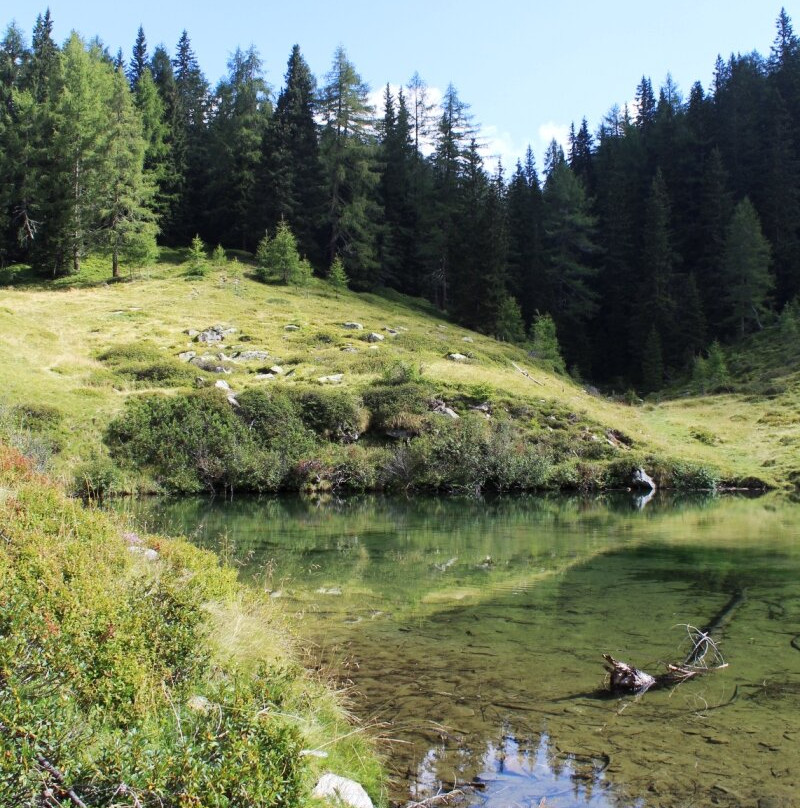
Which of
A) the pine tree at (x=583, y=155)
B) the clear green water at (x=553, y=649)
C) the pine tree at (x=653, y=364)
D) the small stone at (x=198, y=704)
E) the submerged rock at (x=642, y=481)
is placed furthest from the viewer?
the pine tree at (x=583, y=155)

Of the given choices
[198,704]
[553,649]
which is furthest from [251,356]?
[198,704]

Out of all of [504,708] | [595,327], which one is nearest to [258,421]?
[504,708]

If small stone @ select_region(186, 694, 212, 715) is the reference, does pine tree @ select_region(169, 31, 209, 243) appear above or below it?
above

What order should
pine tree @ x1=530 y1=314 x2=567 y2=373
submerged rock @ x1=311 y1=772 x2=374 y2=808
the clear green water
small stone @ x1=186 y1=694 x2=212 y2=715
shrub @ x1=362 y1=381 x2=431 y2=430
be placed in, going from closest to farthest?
submerged rock @ x1=311 y1=772 x2=374 y2=808 → small stone @ x1=186 y1=694 x2=212 y2=715 → the clear green water → shrub @ x1=362 y1=381 x2=431 y2=430 → pine tree @ x1=530 y1=314 x2=567 y2=373

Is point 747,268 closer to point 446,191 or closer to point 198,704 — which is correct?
point 446,191

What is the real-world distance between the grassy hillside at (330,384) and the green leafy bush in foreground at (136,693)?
1530cm

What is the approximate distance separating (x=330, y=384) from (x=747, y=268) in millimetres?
43691

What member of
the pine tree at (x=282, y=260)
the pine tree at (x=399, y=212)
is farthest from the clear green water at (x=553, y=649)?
the pine tree at (x=399, y=212)

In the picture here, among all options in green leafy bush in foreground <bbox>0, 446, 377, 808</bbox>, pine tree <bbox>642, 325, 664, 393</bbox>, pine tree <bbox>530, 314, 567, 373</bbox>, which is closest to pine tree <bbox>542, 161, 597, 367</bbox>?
pine tree <bbox>642, 325, 664, 393</bbox>

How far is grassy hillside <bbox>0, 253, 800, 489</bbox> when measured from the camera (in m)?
28.7

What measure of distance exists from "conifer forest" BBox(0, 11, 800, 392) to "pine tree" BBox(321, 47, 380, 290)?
0.67 ft

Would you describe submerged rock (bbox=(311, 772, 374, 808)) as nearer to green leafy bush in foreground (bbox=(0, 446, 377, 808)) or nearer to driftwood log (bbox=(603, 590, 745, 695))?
green leafy bush in foreground (bbox=(0, 446, 377, 808))

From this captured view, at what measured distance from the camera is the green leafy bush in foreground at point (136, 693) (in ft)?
11.5

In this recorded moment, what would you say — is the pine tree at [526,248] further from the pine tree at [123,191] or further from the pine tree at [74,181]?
the pine tree at [74,181]
